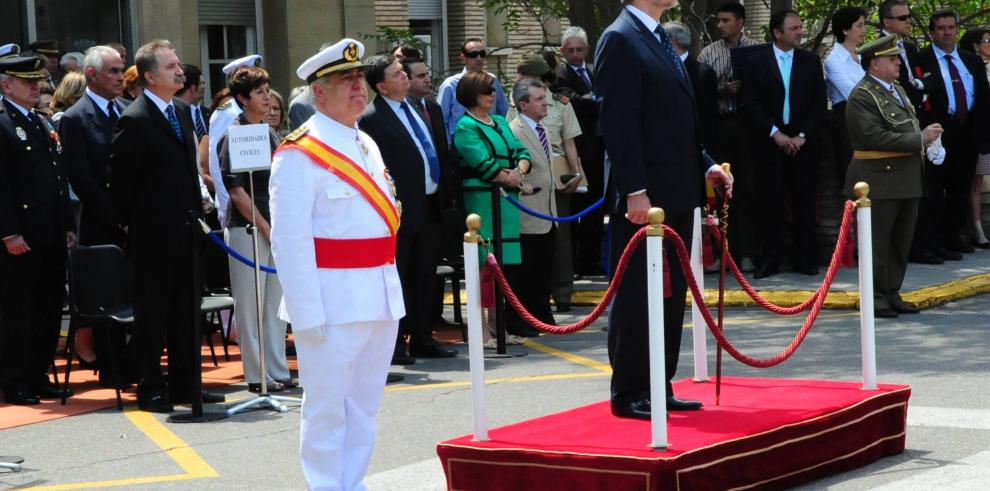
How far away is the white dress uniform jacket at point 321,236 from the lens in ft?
20.9

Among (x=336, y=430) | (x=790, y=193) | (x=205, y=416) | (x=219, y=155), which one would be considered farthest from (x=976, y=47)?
(x=336, y=430)

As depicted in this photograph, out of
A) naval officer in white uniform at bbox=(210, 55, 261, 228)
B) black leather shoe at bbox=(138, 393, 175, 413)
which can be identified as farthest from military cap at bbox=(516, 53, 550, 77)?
black leather shoe at bbox=(138, 393, 175, 413)

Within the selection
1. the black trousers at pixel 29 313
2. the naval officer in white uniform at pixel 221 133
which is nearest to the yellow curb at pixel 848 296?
the naval officer in white uniform at pixel 221 133

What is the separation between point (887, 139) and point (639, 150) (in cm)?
527

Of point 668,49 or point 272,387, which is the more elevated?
point 668,49

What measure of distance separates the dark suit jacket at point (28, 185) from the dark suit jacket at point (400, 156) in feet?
6.67

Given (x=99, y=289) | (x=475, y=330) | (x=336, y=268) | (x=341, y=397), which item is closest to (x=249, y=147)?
(x=99, y=289)

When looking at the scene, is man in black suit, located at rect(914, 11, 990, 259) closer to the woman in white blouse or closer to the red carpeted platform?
the woman in white blouse

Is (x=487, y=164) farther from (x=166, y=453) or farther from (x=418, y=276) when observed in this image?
(x=166, y=453)

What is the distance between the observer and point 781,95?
14680 millimetres

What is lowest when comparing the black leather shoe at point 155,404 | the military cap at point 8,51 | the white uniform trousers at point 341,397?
the black leather shoe at point 155,404

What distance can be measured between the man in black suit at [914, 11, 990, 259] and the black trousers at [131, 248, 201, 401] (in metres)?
7.92

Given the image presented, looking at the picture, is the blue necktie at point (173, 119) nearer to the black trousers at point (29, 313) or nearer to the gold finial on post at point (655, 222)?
the black trousers at point (29, 313)

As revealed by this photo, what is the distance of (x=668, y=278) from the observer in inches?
281
